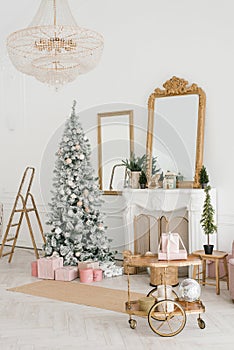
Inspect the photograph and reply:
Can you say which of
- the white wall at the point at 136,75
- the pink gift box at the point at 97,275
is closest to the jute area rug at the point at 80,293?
the pink gift box at the point at 97,275

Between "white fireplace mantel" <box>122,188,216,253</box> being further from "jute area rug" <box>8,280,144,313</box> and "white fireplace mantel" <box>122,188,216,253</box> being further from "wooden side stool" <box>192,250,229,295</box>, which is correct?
"jute area rug" <box>8,280,144,313</box>

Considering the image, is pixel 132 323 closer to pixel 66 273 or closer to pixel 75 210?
pixel 66 273

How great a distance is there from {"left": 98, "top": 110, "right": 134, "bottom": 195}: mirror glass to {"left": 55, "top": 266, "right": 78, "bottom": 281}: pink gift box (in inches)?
62.8

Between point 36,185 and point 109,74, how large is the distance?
→ 2393mm

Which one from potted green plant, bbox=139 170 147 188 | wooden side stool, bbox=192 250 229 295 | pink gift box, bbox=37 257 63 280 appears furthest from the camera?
potted green plant, bbox=139 170 147 188

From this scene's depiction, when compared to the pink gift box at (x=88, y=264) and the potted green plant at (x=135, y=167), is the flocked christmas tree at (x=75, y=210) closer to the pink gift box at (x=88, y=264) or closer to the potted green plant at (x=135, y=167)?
the pink gift box at (x=88, y=264)

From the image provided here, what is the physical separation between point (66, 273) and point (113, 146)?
86.1 inches

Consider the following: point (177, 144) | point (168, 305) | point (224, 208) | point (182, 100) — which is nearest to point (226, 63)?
point (182, 100)

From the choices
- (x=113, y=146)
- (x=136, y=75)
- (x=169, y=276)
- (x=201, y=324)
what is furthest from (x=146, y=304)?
(x=136, y=75)

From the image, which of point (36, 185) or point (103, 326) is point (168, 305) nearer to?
point (103, 326)

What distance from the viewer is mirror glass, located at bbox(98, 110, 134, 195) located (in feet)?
25.0

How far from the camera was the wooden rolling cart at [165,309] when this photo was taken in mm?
4410

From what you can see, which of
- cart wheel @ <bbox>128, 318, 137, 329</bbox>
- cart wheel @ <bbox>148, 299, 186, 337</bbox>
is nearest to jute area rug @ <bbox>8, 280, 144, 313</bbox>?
cart wheel @ <bbox>128, 318, 137, 329</bbox>

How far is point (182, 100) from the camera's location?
22.7 ft
